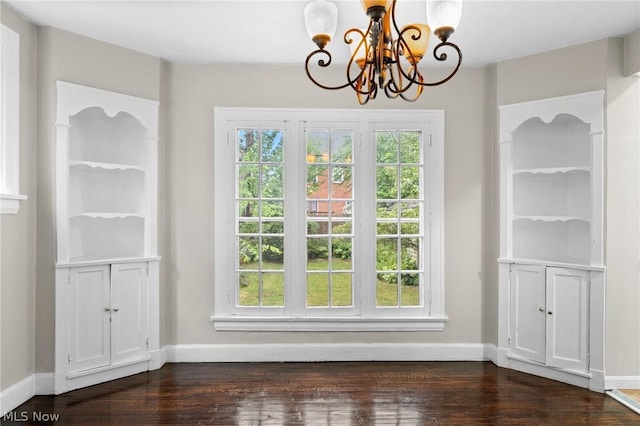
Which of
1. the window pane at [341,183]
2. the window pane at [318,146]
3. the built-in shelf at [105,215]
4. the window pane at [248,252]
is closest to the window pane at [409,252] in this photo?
the window pane at [341,183]

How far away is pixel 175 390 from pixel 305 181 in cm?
198

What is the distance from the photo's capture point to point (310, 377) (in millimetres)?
3336

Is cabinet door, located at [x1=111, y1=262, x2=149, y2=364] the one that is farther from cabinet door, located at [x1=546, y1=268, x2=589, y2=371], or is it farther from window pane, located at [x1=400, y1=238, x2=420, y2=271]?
cabinet door, located at [x1=546, y1=268, x2=589, y2=371]

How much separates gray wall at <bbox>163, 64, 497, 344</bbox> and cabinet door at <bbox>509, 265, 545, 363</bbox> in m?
0.23

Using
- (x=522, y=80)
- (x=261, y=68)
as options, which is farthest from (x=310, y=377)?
(x=522, y=80)

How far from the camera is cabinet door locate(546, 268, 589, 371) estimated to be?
319 centimetres

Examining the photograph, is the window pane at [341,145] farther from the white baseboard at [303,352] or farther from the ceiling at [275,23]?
the white baseboard at [303,352]

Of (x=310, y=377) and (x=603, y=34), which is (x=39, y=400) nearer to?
(x=310, y=377)

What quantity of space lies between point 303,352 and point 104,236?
202cm

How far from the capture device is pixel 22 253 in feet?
9.52

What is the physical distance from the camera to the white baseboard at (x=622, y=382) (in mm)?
3127

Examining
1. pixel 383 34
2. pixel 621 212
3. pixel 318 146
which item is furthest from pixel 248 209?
pixel 621 212

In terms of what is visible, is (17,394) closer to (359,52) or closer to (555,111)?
(359,52)

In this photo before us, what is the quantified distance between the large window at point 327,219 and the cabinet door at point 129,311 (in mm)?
603
